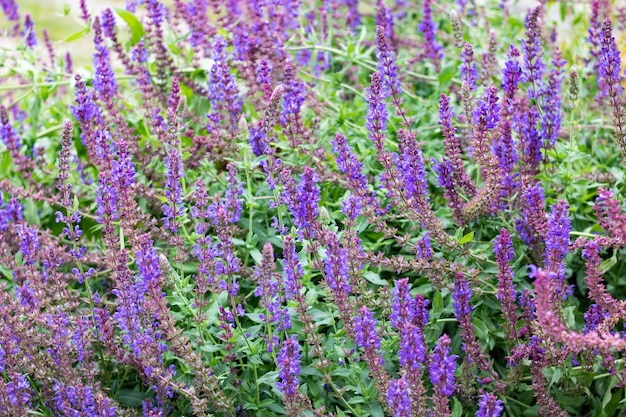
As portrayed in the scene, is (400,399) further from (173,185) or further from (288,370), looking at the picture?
(173,185)

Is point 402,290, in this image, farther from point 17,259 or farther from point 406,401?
point 17,259

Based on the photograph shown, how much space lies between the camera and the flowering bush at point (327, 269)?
262 cm

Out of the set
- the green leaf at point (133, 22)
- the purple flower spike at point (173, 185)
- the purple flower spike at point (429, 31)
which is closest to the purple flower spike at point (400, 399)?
the purple flower spike at point (173, 185)

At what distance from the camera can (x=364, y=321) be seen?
8.20ft

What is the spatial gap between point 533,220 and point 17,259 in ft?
6.90

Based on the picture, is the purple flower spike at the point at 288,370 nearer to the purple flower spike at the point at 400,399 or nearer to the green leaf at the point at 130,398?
the purple flower spike at the point at 400,399

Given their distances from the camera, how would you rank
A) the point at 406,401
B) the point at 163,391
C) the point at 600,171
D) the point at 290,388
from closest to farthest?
1. the point at 406,401
2. the point at 290,388
3. the point at 163,391
4. the point at 600,171

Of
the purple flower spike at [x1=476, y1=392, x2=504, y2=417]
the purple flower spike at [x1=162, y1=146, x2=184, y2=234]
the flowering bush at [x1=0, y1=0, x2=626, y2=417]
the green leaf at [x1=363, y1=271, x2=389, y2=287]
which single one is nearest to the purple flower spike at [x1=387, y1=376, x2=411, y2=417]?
the flowering bush at [x1=0, y1=0, x2=626, y2=417]

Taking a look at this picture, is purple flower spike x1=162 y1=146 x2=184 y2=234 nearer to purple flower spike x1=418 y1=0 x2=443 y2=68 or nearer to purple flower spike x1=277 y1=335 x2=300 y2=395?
purple flower spike x1=277 y1=335 x2=300 y2=395

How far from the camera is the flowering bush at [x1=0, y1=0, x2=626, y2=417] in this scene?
262cm

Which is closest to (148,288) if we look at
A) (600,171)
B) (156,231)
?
(156,231)

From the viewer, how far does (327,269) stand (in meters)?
2.62

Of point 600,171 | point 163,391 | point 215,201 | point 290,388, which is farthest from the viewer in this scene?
point 600,171

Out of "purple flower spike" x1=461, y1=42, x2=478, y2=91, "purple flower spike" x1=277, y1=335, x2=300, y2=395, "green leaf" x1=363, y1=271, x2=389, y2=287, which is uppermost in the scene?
"purple flower spike" x1=461, y1=42, x2=478, y2=91
